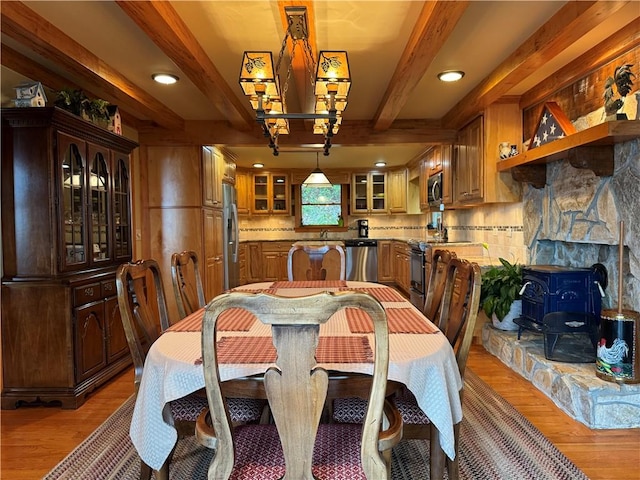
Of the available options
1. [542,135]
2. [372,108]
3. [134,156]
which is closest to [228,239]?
[134,156]

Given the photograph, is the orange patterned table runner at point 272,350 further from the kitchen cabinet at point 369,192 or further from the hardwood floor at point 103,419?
the kitchen cabinet at point 369,192

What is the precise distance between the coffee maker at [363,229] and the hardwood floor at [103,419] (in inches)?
206

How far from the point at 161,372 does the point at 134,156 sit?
3.91m

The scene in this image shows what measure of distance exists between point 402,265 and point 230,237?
292 cm

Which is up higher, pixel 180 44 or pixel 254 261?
pixel 180 44

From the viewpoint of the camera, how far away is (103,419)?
98.9 inches

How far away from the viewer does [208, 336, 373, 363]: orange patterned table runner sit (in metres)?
1.25

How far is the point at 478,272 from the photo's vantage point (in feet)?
5.08

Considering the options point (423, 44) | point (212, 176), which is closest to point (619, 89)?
point (423, 44)

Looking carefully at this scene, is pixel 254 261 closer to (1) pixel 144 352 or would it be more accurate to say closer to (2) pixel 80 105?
(2) pixel 80 105

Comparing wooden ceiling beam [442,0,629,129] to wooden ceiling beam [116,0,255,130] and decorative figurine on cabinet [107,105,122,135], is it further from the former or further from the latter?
decorative figurine on cabinet [107,105,122,135]

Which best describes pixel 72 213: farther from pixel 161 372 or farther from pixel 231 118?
pixel 161 372

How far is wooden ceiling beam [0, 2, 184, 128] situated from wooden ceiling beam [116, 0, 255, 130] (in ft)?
2.04

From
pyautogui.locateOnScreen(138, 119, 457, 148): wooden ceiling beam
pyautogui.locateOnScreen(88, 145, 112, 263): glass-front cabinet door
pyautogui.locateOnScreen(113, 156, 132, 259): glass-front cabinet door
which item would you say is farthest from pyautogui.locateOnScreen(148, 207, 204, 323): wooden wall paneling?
pyautogui.locateOnScreen(88, 145, 112, 263): glass-front cabinet door
